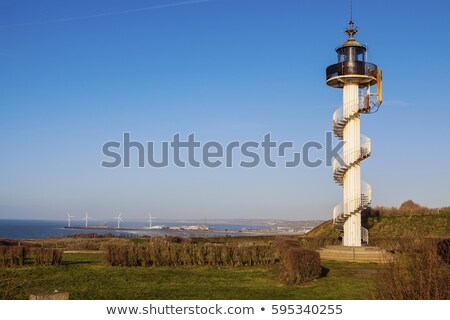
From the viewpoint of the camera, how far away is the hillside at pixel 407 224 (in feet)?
139

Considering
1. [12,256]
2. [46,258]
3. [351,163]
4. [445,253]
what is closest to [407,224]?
[351,163]

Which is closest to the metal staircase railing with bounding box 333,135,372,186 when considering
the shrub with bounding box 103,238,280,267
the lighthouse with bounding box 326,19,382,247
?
the lighthouse with bounding box 326,19,382,247

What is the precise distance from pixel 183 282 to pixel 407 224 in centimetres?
3105

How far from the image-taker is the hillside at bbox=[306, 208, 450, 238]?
4222cm

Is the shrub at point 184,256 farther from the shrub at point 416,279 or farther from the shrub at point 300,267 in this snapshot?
the shrub at point 416,279

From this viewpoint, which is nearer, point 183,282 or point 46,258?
point 183,282

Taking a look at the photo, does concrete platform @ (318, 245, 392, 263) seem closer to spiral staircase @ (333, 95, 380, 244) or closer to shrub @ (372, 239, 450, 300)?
spiral staircase @ (333, 95, 380, 244)

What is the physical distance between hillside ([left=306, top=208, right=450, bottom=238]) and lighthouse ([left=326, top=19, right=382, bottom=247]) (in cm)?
1283

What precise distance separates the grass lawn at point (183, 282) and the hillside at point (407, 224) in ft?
66.9

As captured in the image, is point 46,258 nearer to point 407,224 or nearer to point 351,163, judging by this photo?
point 351,163

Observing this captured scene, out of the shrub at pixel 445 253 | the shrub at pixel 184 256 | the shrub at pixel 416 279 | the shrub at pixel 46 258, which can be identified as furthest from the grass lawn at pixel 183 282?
the shrub at pixel 416 279

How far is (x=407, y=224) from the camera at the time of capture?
4447 centimetres
